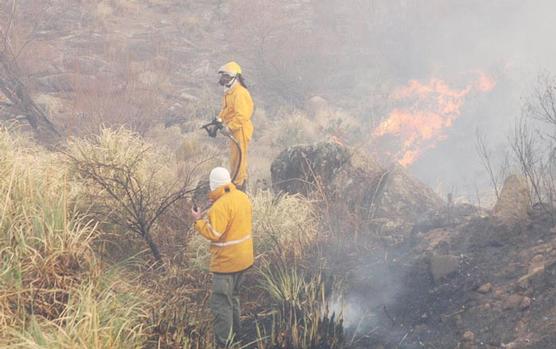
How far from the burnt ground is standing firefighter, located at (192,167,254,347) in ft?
3.97

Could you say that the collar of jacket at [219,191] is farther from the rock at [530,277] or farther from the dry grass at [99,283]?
the rock at [530,277]

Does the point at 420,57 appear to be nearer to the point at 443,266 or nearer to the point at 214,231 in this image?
the point at 443,266

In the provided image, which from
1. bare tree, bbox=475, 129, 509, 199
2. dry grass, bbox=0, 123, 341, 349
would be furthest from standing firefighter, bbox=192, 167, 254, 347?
bare tree, bbox=475, 129, 509, 199

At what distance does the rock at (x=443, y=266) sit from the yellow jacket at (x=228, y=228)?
2.10 meters

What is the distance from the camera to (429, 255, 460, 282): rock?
201 inches

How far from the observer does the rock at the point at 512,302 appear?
4254 millimetres

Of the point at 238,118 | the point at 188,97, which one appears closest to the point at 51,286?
the point at 238,118

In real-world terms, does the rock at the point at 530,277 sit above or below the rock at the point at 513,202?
below

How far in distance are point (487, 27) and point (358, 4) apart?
591 centimetres

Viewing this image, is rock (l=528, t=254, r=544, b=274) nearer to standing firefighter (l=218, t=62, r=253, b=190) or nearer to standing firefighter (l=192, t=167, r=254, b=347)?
standing firefighter (l=192, t=167, r=254, b=347)

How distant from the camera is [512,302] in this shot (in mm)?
4289

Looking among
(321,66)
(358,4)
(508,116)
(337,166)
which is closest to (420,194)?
(337,166)

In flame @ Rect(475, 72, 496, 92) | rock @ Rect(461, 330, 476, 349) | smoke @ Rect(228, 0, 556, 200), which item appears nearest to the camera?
rock @ Rect(461, 330, 476, 349)

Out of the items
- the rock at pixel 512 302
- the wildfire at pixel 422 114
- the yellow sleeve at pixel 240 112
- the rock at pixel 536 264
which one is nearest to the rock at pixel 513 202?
the rock at pixel 536 264
